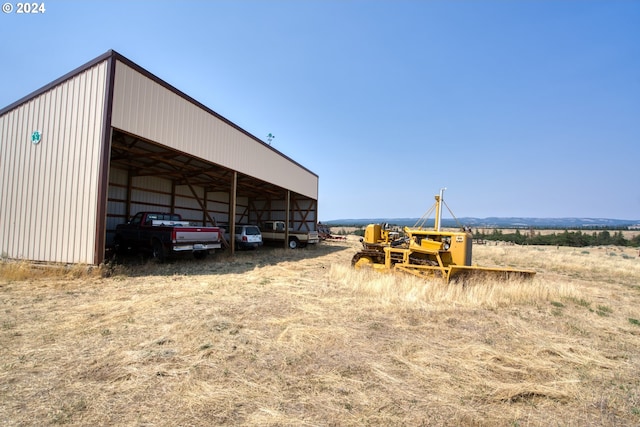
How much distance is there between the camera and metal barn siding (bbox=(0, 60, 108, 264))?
858 cm

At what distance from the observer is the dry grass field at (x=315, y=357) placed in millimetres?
2629

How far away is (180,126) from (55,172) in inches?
165

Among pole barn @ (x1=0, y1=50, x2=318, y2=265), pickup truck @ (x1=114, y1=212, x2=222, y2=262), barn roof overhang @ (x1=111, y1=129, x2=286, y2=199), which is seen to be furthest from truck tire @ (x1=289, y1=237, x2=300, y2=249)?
pole barn @ (x1=0, y1=50, x2=318, y2=265)

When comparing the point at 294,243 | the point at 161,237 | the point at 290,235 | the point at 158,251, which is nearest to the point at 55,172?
the point at 161,237

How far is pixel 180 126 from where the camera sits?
11.4m

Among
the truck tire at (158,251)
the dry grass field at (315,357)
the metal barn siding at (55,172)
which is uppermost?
the metal barn siding at (55,172)

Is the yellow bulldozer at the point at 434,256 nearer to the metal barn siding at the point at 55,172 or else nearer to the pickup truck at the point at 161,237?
the pickup truck at the point at 161,237

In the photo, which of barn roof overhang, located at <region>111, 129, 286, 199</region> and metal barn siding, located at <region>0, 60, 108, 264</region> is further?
barn roof overhang, located at <region>111, 129, 286, 199</region>

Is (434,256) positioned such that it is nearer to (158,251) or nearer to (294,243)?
(158,251)

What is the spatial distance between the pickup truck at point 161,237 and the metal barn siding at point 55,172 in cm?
272

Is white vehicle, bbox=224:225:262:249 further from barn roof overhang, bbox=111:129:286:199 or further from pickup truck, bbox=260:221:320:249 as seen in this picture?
pickup truck, bbox=260:221:320:249

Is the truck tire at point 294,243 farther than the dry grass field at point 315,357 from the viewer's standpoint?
Yes

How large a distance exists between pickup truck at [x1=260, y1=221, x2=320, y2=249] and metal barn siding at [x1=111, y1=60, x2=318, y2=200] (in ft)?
15.1

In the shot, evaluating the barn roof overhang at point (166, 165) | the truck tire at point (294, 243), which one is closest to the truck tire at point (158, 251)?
the barn roof overhang at point (166, 165)
